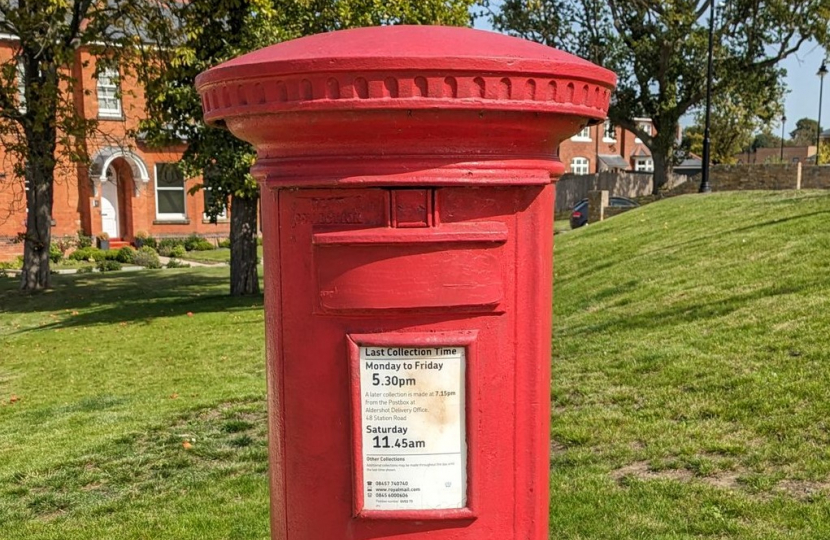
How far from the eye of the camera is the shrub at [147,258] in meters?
23.8

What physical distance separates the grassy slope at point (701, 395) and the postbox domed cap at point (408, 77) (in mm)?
2452

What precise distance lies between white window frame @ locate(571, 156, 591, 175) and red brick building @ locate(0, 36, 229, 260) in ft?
82.6

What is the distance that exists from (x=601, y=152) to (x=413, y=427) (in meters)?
53.5

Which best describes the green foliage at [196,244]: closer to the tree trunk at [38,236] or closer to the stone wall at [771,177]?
the tree trunk at [38,236]

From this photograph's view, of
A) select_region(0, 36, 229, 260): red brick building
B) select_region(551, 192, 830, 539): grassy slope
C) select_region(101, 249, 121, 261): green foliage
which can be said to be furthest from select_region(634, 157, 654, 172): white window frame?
select_region(551, 192, 830, 539): grassy slope

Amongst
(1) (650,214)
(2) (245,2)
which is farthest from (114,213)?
(1) (650,214)

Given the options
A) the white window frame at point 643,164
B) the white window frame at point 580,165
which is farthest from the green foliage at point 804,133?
the white window frame at point 580,165

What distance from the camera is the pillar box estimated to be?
156 centimetres

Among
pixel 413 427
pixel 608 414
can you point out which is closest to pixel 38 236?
pixel 608 414

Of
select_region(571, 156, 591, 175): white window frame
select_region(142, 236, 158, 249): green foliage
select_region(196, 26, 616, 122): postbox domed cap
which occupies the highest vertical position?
select_region(571, 156, 591, 175): white window frame

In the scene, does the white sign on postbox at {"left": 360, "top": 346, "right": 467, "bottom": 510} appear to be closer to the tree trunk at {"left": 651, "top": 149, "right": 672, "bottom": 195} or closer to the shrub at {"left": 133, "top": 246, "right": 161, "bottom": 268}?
the shrub at {"left": 133, "top": 246, "right": 161, "bottom": 268}

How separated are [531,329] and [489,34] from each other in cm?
73

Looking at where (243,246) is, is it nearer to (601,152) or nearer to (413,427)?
(413,427)

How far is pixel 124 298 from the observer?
15.7 m
